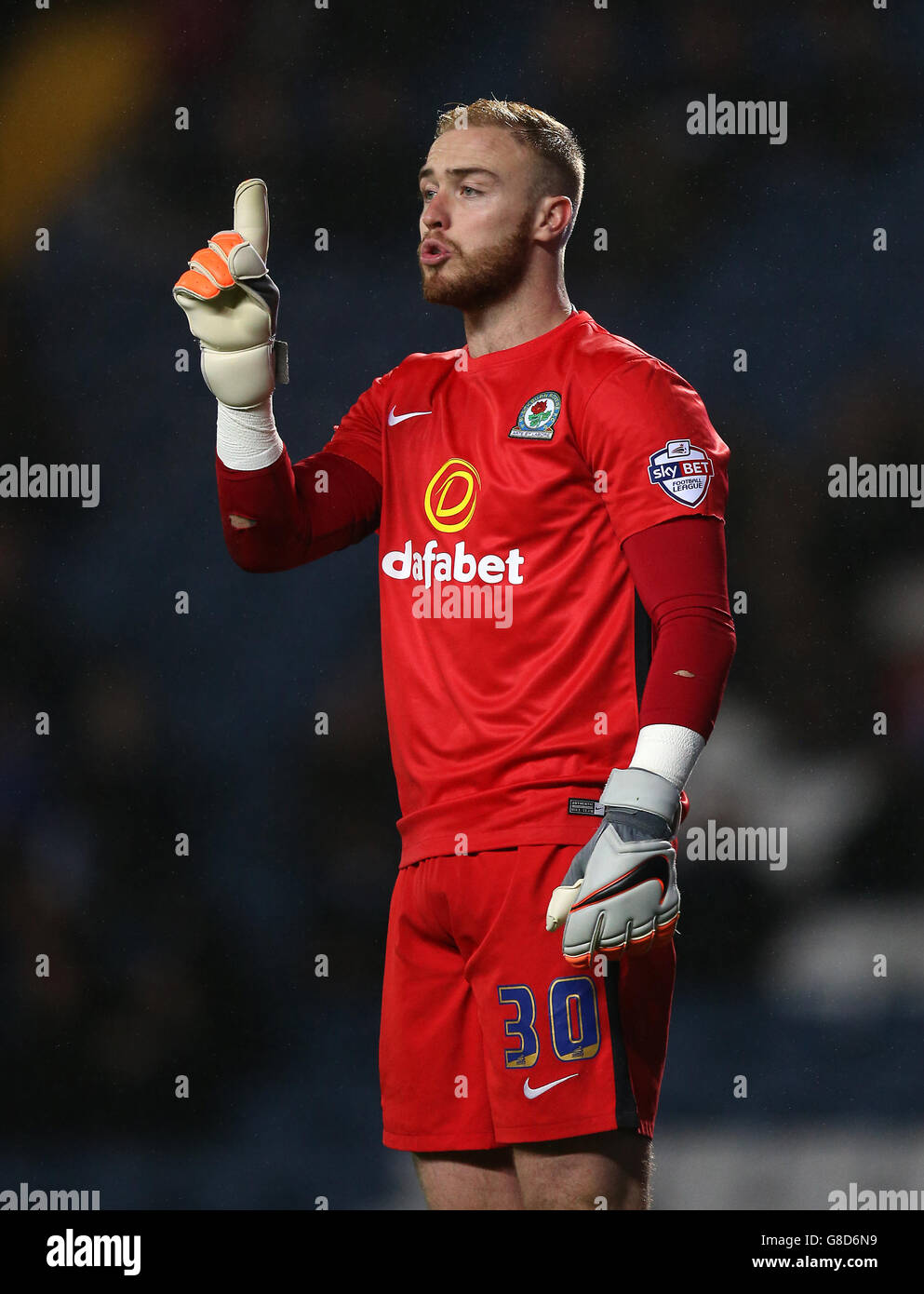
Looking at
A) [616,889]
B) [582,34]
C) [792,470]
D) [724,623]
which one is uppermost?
[582,34]

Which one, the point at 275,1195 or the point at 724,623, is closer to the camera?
the point at 724,623

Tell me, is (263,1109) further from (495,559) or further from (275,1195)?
(495,559)

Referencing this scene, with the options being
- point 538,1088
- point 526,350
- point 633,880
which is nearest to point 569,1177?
point 538,1088

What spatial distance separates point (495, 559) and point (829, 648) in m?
1.48

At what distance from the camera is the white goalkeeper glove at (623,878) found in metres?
2.22

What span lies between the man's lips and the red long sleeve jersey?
0.16 m

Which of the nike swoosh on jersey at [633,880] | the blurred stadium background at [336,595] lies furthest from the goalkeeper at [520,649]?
the blurred stadium background at [336,595]

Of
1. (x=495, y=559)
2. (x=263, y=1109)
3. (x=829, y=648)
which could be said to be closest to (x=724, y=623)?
(x=495, y=559)

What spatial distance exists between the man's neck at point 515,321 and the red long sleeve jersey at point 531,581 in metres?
0.03

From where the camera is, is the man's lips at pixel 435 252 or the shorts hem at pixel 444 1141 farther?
the man's lips at pixel 435 252

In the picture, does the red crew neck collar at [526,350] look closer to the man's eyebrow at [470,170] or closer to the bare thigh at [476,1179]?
the man's eyebrow at [470,170]

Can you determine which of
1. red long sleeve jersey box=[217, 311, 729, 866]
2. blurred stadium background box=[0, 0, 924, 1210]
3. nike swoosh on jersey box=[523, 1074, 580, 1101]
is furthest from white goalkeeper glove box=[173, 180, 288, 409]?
blurred stadium background box=[0, 0, 924, 1210]

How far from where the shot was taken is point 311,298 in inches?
151

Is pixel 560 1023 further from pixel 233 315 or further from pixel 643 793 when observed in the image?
pixel 233 315
